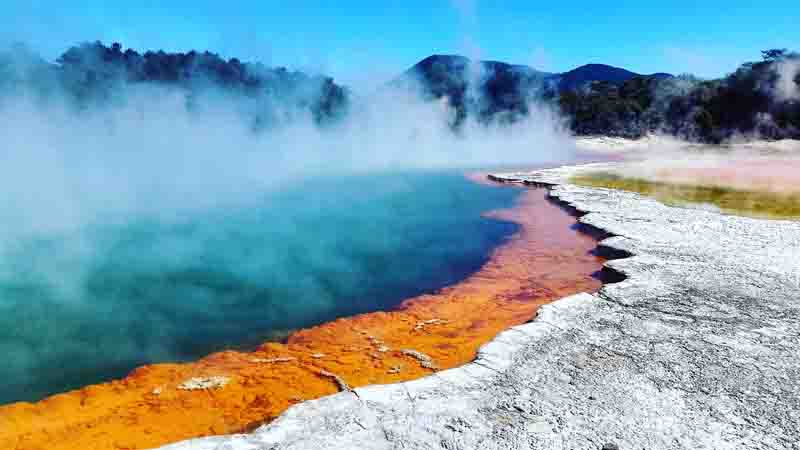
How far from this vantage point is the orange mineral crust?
3.18 m

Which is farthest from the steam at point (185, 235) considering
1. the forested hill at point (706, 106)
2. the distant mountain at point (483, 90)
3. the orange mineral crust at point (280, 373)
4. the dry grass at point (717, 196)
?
the distant mountain at point (483, 90)

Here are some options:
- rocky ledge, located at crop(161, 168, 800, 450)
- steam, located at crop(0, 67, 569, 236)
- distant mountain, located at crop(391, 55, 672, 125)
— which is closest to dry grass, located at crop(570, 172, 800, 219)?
rocky ledge, located at crop(161, 168, 800, 450)

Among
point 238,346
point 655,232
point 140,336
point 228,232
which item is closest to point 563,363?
point 238,346

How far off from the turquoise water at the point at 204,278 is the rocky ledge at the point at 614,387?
2062 mm

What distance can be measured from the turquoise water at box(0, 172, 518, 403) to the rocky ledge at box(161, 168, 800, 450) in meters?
2.06

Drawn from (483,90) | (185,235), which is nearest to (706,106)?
(483,90)

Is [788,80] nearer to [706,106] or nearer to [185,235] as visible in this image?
[706,106]

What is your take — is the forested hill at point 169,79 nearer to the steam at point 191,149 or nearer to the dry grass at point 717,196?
the steam at point 191,149

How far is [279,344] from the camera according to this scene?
Answer: 4508 millimetres

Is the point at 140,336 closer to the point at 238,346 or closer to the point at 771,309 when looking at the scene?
the point at 238,346

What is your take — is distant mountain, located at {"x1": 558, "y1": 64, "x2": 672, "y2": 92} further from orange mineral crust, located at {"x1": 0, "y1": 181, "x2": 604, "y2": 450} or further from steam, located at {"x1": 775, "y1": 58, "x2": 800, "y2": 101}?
orange mineral crust, located at {"x1": 0, "y1": 181, "x2": 604, "y2": 450}

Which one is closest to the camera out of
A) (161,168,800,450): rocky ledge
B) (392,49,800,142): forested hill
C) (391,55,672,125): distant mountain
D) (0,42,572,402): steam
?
(161,168,800,450): rocky ledge

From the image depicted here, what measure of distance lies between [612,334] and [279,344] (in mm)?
2688

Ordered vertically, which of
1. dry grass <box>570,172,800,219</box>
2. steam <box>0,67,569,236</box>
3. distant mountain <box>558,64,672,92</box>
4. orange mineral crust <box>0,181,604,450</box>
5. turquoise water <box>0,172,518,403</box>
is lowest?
orange mineral crust <box>0,181,604,450</box>
